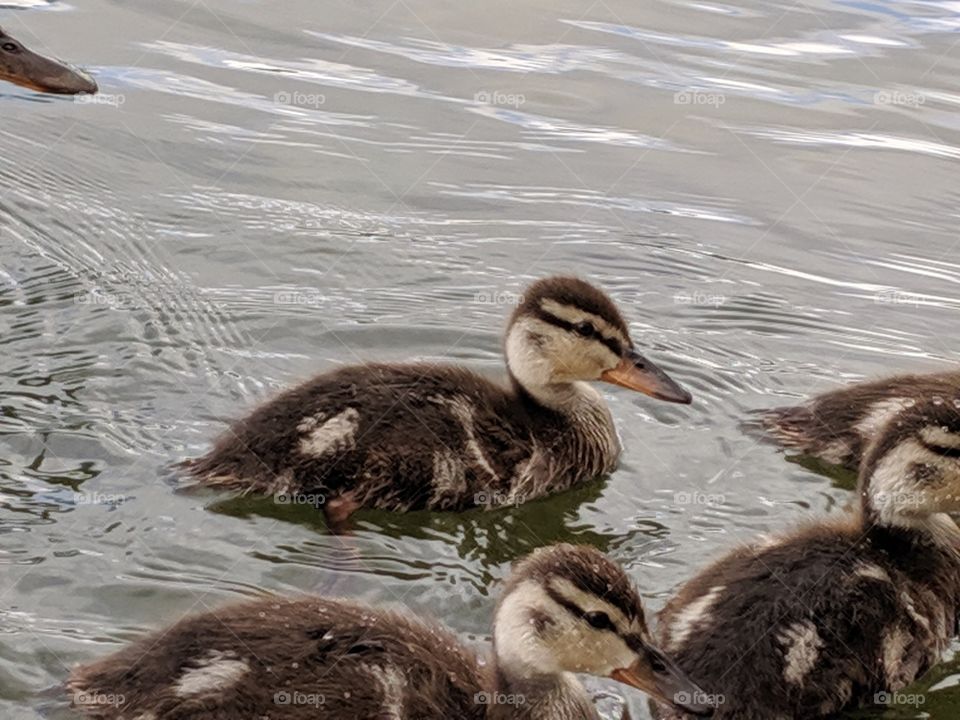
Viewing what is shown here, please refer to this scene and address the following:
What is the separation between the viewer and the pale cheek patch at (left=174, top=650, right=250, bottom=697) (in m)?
3.53

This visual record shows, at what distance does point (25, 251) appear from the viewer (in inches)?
251

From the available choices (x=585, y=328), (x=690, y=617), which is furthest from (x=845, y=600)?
(x=585, y=328)

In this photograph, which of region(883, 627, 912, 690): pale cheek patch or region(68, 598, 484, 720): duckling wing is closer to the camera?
region(68, 598, 484, 720): duckling wing

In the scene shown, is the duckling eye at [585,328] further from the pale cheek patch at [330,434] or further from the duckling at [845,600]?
the duckling at [845,600]

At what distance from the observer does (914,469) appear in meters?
4.52

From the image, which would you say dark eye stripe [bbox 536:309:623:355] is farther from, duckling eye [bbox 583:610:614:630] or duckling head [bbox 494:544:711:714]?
duckling eye [bbox 583:610:614:630]

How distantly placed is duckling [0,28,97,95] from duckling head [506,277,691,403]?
76.0 inches

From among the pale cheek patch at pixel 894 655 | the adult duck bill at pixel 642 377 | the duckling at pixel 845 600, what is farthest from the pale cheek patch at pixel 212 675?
the adult duck bill at pixel 642 377

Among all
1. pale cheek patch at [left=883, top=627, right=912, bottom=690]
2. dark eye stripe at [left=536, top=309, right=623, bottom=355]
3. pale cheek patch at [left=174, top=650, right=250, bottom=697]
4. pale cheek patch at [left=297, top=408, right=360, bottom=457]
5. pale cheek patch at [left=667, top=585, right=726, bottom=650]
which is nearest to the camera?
pale cheek patch at [left=174, top=650, right=250, bottom=697]

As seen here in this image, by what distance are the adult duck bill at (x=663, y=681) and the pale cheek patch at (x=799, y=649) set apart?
294 millimetres

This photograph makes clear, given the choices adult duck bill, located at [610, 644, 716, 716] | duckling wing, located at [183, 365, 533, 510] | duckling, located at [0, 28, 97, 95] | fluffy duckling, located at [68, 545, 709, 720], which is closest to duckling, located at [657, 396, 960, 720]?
adult duck bill, located at [610, 644, 716, 716]

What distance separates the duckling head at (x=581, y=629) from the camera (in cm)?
373

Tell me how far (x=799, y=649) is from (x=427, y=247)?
3046 millimetres

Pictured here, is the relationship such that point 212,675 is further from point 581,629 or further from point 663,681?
point 663,681
